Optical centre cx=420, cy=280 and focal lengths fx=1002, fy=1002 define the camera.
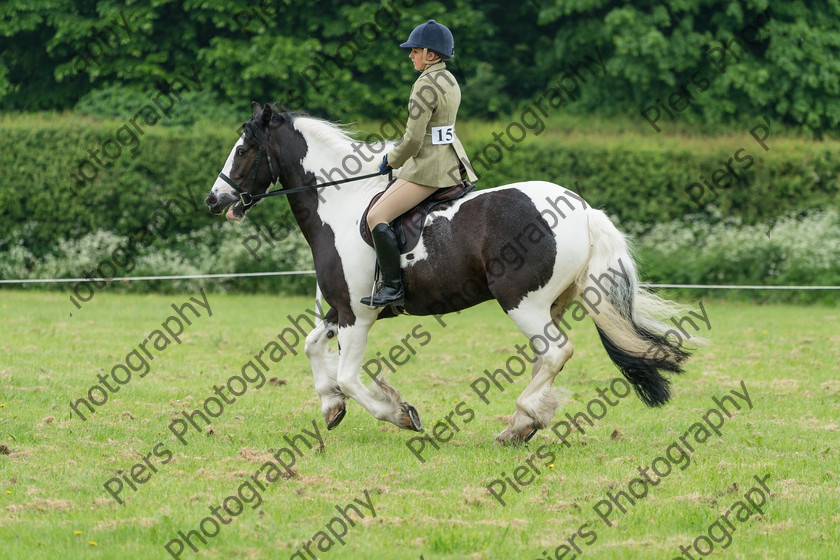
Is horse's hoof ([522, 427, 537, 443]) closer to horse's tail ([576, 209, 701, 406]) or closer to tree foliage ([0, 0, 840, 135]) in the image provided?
horse's tail ([576, 209, 701, 406])

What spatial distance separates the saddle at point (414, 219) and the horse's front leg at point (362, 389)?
0.67 m

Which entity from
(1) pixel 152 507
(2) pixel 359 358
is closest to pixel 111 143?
(2) pixel 359 358

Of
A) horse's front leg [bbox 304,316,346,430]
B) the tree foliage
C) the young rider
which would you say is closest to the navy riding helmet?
the young rider

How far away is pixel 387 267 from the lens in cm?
695

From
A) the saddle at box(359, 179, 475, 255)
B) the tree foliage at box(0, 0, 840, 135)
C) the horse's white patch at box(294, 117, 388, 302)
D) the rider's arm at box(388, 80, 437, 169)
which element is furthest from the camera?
the tree foliage at box(0, 0, 840, 135)

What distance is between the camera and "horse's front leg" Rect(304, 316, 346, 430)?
296 inches

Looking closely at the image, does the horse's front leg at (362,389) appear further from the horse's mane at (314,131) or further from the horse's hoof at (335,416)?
the horse's mane at (314,131)

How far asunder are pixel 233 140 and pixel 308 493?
13.6 metres

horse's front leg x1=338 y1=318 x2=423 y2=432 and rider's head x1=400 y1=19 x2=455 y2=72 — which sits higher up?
rider's head x1=400 y1=19 x2=455 y2=72

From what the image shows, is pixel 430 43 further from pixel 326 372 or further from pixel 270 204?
pixel 270 204

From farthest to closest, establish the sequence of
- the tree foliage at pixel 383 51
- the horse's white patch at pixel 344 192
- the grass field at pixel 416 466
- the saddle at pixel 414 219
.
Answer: the tree foliage at pixel 383 51
the horse's white patch at pixel 344 192
the saddle at pixel 414 219
the grass field at pixel 416 466

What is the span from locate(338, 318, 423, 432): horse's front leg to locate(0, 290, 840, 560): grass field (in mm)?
236

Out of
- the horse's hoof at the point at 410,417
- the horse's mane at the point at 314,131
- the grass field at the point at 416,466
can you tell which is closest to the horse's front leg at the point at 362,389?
the horse's hoof at the point at 410,417

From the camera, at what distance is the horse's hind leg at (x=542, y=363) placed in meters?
6.88
